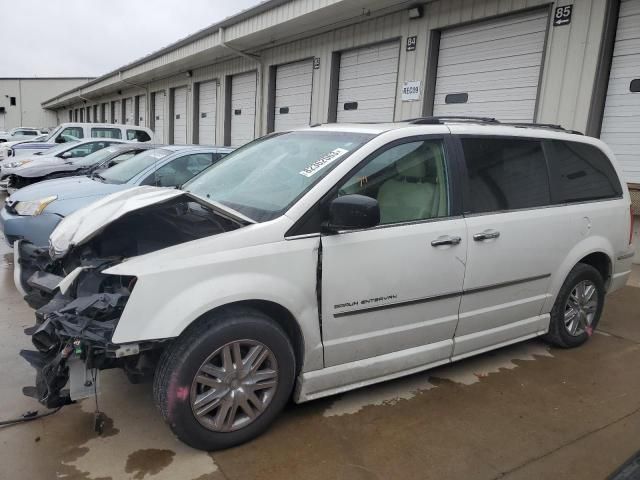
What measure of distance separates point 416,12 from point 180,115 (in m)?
13.1

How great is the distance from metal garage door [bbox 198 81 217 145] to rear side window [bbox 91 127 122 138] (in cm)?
347

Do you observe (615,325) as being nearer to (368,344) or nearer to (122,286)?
(368,344)

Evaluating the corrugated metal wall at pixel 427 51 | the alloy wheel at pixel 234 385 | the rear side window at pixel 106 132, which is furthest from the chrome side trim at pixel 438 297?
the rear side window at pixel 106 132

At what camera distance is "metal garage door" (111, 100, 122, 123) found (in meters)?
28.5

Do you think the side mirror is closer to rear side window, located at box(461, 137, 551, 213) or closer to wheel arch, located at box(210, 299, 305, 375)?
wheel arch, located at box(210, 299, 305, 375)

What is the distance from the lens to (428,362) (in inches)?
132

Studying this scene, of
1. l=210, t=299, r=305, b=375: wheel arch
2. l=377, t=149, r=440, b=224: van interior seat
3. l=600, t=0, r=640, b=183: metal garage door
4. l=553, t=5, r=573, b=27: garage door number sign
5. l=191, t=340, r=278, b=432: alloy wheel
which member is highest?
l=553, t=5, r=573, b=27: garage door number sign

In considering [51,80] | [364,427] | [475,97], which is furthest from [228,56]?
[51,80]

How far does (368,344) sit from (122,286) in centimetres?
145

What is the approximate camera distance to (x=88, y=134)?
15688mm

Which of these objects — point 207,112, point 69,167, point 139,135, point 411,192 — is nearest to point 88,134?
point 139,135

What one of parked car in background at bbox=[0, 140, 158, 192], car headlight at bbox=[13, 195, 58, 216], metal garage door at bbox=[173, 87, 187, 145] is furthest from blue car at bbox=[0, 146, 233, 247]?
metal garage door at bbox=[173, 87, 187, 145]

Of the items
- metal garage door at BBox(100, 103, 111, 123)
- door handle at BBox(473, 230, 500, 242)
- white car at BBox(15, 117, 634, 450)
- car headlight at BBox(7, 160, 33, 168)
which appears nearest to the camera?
white car at BBox(15, 117, 634, 450)

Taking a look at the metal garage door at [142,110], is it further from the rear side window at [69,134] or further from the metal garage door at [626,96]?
the metal garage door at [626,96]
